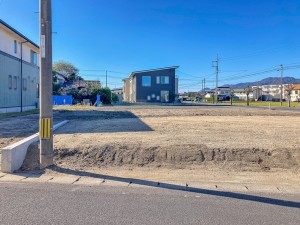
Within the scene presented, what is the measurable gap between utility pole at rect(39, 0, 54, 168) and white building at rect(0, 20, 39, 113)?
1769 cm

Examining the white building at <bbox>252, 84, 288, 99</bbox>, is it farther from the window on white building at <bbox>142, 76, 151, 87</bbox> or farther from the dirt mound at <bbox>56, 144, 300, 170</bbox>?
the dirt mound at <bbox>56, 144, 300, 170</bbox>

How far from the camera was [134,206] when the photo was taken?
510 centimetres

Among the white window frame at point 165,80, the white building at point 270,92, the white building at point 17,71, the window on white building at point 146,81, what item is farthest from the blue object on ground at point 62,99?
the white building at point 270,92

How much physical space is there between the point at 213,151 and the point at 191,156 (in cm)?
71

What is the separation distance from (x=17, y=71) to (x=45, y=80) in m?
22.6

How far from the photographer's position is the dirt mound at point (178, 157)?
8336 millimetres

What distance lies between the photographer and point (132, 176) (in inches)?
285

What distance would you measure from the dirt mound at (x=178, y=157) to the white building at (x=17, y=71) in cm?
1835

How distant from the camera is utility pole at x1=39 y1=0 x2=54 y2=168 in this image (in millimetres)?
7707

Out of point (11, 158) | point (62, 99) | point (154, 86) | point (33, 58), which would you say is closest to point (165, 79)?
point (154, 86)

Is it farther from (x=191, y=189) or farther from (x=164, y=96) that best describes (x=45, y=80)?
(x=164, y=96)

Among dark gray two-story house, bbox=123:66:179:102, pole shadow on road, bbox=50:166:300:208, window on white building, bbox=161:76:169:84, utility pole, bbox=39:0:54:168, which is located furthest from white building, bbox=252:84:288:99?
pole shadow on road, bbox=50:166:300:208

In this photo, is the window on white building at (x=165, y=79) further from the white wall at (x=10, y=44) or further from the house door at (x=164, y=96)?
the white wall at (x=10, y=44)

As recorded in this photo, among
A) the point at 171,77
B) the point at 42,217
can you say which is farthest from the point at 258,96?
the point at 42,217
